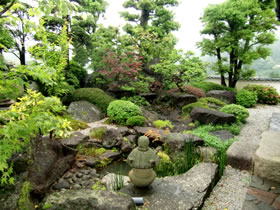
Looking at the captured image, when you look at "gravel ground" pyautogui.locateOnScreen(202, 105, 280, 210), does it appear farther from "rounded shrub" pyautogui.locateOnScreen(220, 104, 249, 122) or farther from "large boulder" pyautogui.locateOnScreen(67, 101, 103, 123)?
"large boulder" pyautogui.locateOnScreen(67, 101, 103, 123)

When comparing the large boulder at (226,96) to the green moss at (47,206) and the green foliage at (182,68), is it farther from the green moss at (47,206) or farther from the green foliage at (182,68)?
the green moss at (47,206)

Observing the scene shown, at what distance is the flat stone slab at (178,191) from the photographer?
3217mm

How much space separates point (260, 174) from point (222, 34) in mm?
11950

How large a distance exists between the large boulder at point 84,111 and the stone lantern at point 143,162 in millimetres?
5291

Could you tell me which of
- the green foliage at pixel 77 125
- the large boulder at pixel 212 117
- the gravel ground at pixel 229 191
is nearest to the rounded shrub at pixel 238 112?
the large boulder at pixel 212 117

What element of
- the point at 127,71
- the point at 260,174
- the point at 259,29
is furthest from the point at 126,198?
the point at 259,29

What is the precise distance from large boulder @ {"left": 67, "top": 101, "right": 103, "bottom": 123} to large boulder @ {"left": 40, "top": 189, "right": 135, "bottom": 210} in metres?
5.64

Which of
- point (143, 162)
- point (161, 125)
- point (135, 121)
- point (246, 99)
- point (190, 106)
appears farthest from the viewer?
point (246, 99)

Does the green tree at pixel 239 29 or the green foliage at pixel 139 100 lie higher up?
the green tree at pixel 239 29

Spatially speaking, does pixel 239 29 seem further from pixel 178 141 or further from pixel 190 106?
pixel 178 141

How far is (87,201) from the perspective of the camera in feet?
8.75

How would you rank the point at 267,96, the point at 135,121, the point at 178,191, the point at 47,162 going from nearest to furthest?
the point at 178,191
the point at 47,162
the point at 135,121
the point at 267,96

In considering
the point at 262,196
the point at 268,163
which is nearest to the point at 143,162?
the point at 262,196

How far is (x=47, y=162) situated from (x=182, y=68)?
7.86 m
